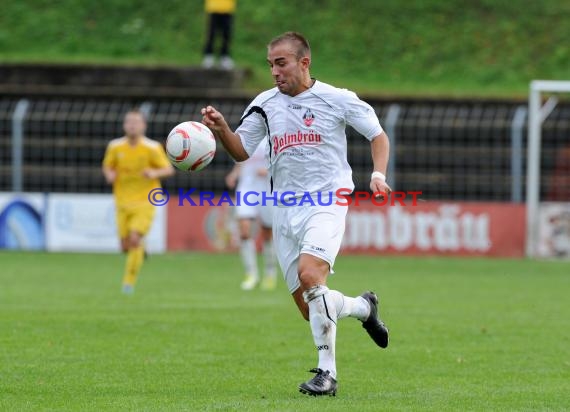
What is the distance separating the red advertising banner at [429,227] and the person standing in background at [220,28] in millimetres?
4813

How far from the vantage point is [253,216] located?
1884 centimetres

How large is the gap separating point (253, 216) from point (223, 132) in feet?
33.7

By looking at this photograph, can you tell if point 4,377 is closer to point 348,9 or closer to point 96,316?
point 96,316

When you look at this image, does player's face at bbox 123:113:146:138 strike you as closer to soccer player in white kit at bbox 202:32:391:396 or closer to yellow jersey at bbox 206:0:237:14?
soccer player in white kit at bbox 202:32:391:396

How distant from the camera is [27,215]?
2547 cm

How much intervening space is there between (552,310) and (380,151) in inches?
254

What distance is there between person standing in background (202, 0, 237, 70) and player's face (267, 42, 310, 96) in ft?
66.3

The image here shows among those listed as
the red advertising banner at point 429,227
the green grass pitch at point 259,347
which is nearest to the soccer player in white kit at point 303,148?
the green grass pitch at point 259,347

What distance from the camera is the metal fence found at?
25.4 meters

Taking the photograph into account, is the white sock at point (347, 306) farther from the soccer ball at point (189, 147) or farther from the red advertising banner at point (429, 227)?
the red advertising banner at point (429, 227)

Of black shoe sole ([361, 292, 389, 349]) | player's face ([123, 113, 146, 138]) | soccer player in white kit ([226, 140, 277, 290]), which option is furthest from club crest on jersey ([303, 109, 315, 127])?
soccer player in white kit ([226, 140, 277, 290])

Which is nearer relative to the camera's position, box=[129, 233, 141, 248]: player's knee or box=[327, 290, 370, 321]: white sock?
box=[327, 290, 370, 321]: white sock

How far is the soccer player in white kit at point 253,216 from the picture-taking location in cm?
1816

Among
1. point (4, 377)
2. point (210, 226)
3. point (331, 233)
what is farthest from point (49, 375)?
point (210, 226)
